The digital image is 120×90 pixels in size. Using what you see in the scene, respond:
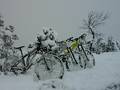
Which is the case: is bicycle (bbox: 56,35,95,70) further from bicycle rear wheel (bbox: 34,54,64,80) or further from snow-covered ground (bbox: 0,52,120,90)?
bicycle rear wheel (bbox: 34,54,64,80)

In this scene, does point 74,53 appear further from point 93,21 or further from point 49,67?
point 93,21

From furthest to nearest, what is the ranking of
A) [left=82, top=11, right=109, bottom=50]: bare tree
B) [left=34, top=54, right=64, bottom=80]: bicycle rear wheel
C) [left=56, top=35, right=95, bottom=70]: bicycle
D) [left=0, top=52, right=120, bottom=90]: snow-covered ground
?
[left=82, top=11, right=109, bottom=50]: bare tree, [left=56, top=35, right=95, bottom=70]: bicycle, [left=34, top=54, right=64, bottom=80]: bicycle rear wheel, [left=0, top=52, right=120, bottom=90]: snow-covered ground

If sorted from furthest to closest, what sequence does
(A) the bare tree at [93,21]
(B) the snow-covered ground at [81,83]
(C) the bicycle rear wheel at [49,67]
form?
(A) the bare tree at [93,21] < (C) the bicycle rear wheel at [49,67] < (B) the snow-covered ground at [81,83]

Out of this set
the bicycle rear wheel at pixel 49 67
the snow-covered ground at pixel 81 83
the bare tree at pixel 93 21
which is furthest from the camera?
the bare tree at pixel 93 21

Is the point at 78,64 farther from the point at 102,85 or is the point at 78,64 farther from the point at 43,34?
the point at 102,85

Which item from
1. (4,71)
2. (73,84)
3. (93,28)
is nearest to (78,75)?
(73,84)

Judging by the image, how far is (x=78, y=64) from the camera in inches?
397

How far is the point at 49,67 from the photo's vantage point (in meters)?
8.54

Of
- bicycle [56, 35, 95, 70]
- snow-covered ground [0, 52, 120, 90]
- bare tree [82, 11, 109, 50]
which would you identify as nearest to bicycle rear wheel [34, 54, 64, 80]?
snow-covered ground [0, 52, 120, 90]

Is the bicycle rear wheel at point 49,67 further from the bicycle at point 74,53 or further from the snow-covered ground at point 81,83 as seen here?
the bicycle at point 74,53

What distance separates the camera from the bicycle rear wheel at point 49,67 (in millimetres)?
8430

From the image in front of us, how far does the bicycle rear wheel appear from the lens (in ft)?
27.7

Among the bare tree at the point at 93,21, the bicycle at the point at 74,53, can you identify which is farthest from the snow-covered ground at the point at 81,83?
the bare tree at the point at 93,21

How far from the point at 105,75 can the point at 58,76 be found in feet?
4.50
